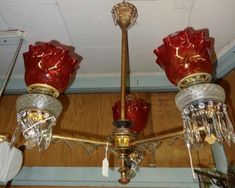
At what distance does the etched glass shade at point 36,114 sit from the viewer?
0.66 meters

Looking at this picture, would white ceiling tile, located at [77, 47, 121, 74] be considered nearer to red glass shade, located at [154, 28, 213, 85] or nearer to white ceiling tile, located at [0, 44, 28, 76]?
white ceiling tile, located at [0, 44, 28, 76]

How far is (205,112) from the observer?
0.64m

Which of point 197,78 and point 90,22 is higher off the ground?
point 90,22

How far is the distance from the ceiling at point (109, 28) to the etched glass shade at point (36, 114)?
1.78ft

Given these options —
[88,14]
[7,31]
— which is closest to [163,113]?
[88,14]

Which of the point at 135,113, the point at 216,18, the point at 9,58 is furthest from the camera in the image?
the point at 9,58

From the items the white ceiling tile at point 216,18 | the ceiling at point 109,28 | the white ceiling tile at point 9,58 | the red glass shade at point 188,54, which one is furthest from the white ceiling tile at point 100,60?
the red glass shade at point 188,54

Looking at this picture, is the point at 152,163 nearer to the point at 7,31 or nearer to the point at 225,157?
the point at 225,157

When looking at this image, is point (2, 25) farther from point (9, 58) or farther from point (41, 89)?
point (41, 89)

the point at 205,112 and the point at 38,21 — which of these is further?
the point at 38,21

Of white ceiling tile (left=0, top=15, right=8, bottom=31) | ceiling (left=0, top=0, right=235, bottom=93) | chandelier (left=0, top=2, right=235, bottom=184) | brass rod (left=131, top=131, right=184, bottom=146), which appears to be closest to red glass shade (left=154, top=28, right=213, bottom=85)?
chandelier (left=0, top=2, right=235, bottom=184)

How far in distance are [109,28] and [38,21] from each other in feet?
1.06

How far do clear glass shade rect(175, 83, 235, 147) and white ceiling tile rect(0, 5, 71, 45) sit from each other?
73 cm

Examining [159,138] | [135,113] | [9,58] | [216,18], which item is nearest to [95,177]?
[135,113]
